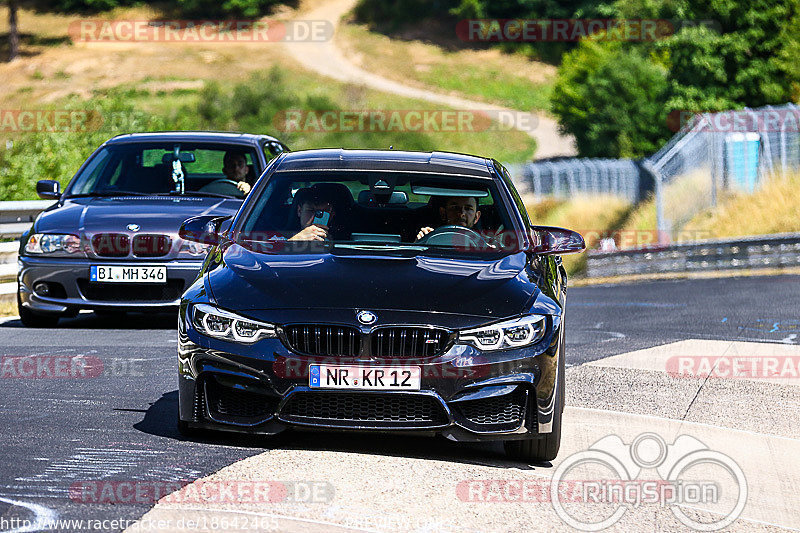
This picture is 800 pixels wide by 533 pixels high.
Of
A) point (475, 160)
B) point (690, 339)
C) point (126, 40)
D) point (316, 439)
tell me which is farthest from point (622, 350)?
point (126, 40)

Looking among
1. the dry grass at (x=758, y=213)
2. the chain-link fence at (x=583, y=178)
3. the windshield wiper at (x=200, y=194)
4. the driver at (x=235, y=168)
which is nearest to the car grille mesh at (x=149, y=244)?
the windshield wiper at (x=200, y=194)

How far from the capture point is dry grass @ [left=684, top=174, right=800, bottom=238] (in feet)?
77.5

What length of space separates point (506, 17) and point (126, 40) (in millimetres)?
30271

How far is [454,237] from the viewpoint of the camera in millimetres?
6938

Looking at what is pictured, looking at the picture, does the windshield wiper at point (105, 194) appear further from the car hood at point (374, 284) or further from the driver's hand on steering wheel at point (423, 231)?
the car hood at point (374, 284)

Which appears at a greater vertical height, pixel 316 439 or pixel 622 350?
pixel 316 439

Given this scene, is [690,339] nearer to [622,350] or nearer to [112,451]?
[622,350]

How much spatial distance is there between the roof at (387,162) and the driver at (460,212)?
17cm

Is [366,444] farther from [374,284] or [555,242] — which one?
[555,242]

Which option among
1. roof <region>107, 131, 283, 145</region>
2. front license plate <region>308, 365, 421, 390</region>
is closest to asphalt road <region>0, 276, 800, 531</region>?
front license plate <region>308, 365, 421, 390</region>

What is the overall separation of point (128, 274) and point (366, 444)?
5052 millimetres

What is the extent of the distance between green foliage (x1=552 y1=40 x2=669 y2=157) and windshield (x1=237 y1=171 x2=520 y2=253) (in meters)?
60.8

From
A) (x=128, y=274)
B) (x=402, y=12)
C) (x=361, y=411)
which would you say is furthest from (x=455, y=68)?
(x=361, y=411)

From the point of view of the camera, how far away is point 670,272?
2073 cm
